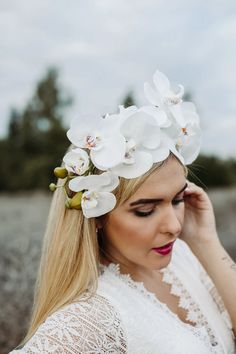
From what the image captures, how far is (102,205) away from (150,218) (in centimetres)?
17

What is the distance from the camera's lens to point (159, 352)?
1877 millimetres

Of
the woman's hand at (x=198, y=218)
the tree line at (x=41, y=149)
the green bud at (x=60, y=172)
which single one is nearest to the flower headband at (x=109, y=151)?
the green bud at (x=60, y=172)

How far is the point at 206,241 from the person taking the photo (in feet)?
7.84

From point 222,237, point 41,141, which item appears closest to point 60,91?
point 41,141

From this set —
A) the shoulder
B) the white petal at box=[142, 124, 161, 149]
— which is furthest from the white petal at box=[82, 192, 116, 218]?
the shoulder

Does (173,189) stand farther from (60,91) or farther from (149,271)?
(60,91)

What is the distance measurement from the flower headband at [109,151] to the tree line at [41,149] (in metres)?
9.16

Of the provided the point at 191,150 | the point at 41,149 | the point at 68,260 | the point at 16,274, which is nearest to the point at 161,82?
the point at 191,150

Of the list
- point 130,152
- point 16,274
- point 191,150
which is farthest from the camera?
point 16,274

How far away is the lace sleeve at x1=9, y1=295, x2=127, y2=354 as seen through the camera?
1.70 meters

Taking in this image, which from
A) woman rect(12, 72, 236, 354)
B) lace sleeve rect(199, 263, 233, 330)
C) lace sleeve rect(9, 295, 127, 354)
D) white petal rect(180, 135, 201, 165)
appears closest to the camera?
lace sleeve rect(9, 295, 127, 354)

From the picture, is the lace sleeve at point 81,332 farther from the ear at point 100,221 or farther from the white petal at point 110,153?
the white petal at point 110,153

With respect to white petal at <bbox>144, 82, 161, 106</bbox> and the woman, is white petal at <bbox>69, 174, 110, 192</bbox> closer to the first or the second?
the woman

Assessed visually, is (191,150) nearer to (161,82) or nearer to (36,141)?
(161,82)
